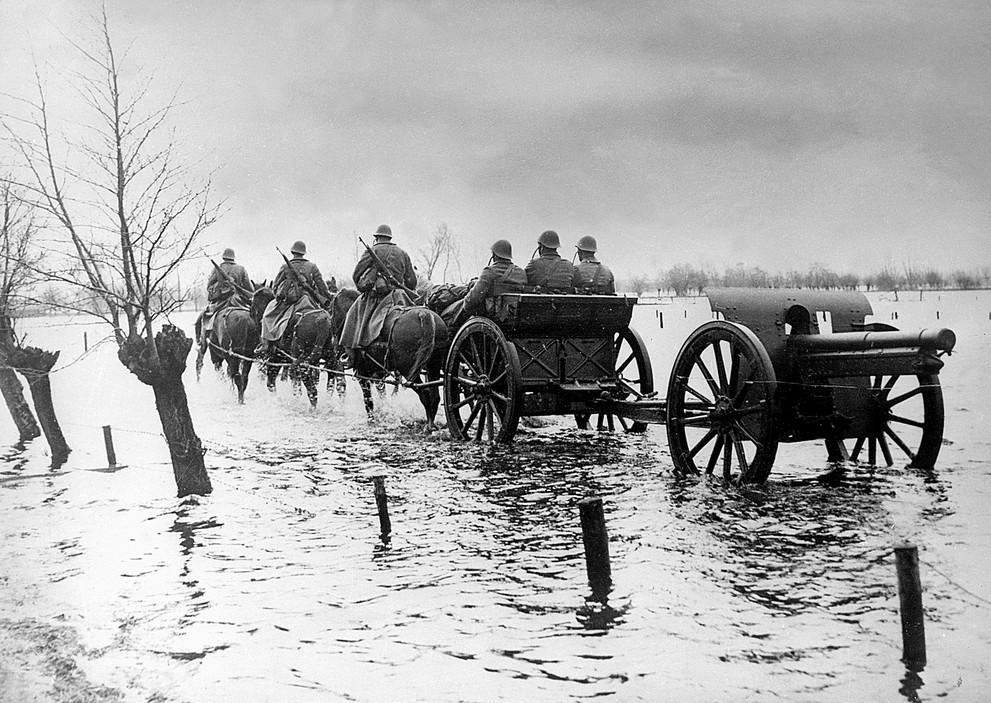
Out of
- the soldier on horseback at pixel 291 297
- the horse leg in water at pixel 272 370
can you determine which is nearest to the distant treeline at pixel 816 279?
the soldier on horseback at pixel 291 297

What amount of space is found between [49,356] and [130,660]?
103 inches

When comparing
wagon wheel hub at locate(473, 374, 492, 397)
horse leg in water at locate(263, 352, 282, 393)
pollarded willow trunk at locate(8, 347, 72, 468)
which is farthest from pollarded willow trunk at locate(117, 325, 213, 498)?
horse leg in water at locate(263, 352, 282, 393)

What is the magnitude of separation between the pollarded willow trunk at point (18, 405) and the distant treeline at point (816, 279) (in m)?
4.13

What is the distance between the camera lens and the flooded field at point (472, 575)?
2.79m

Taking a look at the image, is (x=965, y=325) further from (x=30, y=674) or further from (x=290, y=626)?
(x=30, y=674)

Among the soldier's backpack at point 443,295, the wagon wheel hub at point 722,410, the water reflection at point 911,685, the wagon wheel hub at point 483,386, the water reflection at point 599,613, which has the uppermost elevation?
the soldier's backpack at point 443,295

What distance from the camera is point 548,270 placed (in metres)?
7.72

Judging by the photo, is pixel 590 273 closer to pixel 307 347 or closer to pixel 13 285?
pixel 307 347

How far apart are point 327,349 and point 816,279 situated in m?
7.71

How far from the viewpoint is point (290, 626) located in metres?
3.20

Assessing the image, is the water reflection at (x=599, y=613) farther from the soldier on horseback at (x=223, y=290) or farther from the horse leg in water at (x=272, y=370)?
the horse leg in water at (x=272, y=370)

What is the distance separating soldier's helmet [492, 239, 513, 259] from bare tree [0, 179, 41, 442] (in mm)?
4110

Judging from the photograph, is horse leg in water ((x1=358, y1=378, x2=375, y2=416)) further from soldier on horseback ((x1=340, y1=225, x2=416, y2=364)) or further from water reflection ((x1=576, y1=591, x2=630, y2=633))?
water reflection ((x1=576, y1=591, x2=630, y2=633))

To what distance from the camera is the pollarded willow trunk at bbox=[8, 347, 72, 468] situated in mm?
4719
